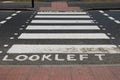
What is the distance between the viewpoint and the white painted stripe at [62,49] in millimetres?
11273

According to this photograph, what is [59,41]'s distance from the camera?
12977 millimetres

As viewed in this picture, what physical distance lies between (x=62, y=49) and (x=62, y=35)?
2.66 metres

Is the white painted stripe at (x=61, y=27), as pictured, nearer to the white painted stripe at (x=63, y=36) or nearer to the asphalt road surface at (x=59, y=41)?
the asphalt road surface at (x=59, y=41)

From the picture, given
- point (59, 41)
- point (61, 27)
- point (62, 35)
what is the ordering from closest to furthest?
point (59, 41) < point (62, 35) < point (61, 27)

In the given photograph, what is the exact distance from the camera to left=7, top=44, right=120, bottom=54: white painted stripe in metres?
11.3

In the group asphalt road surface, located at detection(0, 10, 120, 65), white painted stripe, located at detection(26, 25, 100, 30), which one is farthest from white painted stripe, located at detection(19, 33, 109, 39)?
white painted stripe, located at detection(26, 25, 100, 30)

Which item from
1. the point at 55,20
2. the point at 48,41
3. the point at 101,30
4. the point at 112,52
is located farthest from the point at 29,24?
the point at 112,52

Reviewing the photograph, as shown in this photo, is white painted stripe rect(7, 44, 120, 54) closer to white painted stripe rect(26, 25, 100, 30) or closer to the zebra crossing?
the zebra crossing

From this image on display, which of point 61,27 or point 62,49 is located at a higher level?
point 62,49

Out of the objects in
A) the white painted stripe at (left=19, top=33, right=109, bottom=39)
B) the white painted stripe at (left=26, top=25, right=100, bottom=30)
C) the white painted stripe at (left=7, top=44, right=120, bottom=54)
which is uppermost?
the white painted stripe at (left=7, top=44, right=120, bottom=54)

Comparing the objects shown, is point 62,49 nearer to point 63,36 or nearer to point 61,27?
point 63,36

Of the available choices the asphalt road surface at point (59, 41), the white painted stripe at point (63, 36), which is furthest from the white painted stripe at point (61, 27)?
the white painted stripe at point (63, 36)

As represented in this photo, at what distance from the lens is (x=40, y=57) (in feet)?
34.5

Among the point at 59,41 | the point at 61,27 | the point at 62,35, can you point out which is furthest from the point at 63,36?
the point at 61,27
